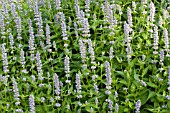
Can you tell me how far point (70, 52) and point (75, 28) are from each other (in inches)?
14.6

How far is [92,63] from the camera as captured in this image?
15.8ft

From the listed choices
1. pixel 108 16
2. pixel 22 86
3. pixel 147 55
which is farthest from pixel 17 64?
pixel 147 55

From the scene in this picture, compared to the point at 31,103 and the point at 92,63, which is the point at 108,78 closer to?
the point at 92,63

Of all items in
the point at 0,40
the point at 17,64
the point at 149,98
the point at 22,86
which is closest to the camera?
the point at 149,98

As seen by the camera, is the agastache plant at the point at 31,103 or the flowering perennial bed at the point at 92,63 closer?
the agastache plant at the point at 31,103

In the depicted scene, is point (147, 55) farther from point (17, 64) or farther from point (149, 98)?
point (17, 64)

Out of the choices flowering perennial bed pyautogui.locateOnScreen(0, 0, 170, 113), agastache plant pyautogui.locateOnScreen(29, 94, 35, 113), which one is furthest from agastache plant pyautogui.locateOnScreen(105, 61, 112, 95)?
agastache plant pyautogui.locateOnScreen(29, 94, 35, 113)

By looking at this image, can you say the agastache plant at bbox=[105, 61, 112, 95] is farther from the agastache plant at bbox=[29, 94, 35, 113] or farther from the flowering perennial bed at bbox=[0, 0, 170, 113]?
the agastache plant at bbox=[29, 94, 35, 113]

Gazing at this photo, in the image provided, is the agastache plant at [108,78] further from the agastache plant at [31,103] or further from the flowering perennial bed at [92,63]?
the agastache plant at [31,103]

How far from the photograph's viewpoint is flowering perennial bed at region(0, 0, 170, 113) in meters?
4.67

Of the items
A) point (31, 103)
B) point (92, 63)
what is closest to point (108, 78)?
point (92, 63)

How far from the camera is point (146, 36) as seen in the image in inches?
Answer: 199

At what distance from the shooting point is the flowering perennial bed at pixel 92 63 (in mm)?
4668

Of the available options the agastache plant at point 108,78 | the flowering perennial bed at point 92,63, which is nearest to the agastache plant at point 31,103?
Result: the flowering perennial bed at point 92,63
